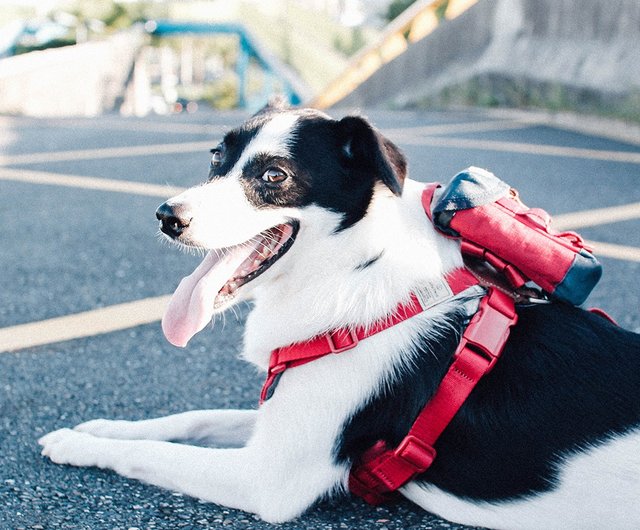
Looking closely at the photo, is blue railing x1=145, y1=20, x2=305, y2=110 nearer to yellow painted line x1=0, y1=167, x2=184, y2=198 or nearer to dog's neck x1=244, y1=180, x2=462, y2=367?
yellow painted line x1=0, y1=167, x2=184, y2=198

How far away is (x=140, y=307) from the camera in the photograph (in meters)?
3.96

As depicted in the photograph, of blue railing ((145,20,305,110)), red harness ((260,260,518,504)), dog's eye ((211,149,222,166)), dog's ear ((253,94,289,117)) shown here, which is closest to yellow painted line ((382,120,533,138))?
dog's ear ((253,94,289,117))

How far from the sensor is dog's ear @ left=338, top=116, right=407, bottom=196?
90.2 inches

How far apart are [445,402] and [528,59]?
1003 centimetres

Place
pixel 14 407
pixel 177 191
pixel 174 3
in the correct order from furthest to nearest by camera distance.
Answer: pixel 174 3, pixel 177 191, pixel 14 407

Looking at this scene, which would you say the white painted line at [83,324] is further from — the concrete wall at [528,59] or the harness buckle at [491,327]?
the concrete wall at [528,59]

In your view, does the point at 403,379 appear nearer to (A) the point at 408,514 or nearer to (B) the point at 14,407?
(A) the point at 408,514

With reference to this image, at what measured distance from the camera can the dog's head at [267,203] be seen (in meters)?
2.36

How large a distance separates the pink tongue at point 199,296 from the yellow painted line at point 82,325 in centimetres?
121

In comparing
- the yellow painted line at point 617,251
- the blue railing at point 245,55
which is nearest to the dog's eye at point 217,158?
the yellow painted line at point 617,251

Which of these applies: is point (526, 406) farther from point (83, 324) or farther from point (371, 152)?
point (83, 324)

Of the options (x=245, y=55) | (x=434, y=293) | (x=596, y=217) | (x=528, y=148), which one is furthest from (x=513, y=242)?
(x=245, y=55)

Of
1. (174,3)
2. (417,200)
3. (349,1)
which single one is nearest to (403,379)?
(417,200)

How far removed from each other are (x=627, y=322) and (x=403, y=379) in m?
1.96
